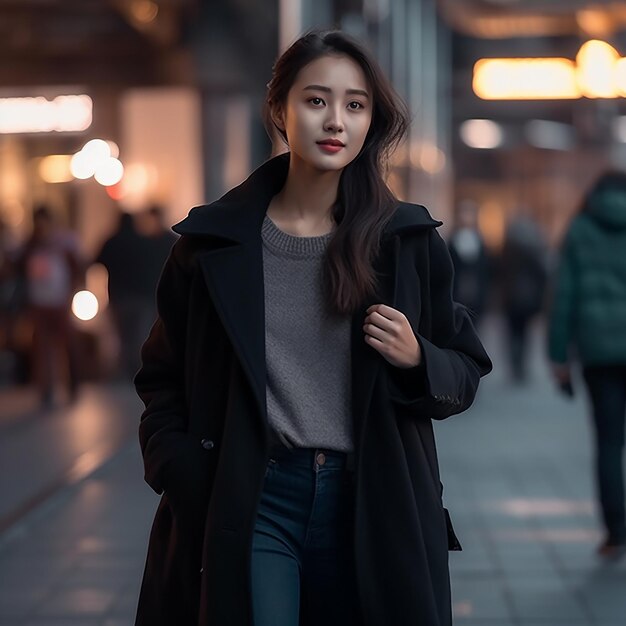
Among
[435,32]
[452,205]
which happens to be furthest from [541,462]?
[452,205]

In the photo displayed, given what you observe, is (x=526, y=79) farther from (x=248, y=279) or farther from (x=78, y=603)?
(x=248, y=279)

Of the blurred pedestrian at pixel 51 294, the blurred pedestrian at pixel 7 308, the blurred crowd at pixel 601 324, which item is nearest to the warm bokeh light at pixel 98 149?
the blurred pedestrian at pixel 7 308

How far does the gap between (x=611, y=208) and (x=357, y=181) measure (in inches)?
134

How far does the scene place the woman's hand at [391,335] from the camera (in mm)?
2590

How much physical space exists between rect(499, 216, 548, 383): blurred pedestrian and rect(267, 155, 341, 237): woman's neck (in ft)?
36.6

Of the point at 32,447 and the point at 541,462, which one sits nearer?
the point at 541,462

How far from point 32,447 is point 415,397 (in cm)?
696

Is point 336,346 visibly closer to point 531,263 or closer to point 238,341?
point 238,341

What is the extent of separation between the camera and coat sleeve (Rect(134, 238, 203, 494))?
106 inches

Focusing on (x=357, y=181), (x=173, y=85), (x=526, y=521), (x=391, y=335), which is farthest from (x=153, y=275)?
(x=391, y=335)

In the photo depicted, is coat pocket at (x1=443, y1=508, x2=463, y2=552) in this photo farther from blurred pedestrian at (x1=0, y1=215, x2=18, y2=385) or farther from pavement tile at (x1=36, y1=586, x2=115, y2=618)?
blurred pedestrian at (x1=0, y1=215, x2=18, y2=385)

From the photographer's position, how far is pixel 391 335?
2592mm

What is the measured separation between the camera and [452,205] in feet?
135

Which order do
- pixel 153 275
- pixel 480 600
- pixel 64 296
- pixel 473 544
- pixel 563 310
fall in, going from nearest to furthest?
pixel 480 600, pixel 563 310, pixel 473 544, pixel 64 296, pixel 153 275
